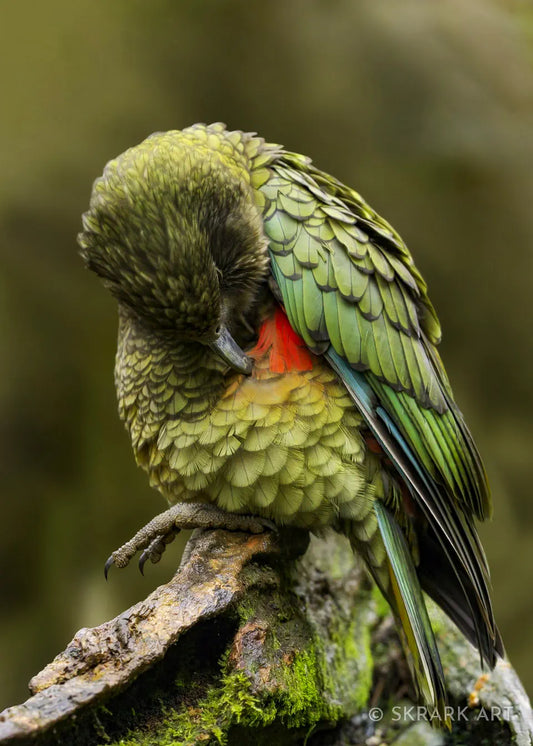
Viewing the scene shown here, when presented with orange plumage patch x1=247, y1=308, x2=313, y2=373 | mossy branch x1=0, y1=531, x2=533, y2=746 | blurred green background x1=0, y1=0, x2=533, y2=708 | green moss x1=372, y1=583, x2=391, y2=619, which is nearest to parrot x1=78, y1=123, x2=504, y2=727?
orange plumage patch x1=247, y1=308, x2=313, y2=373

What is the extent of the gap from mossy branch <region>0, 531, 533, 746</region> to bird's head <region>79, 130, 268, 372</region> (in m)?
0.72

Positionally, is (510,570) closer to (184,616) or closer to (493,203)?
(493,203)

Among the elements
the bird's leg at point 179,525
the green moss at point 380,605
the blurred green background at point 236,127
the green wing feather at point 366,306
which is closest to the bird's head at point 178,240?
the green wing feather at point 366,306

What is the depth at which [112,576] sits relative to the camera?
4.66 metres

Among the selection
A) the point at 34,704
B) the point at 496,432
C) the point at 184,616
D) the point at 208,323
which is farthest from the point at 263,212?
the point at 496,432

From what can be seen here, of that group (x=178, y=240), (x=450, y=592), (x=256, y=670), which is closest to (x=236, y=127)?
(x=178, y=240)

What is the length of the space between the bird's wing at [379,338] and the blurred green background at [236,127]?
78.8 inches

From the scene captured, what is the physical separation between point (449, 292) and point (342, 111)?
4.20 ft

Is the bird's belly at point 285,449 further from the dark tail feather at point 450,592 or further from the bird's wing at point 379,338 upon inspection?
the dark tail feather at point 450,592

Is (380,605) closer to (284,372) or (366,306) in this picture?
(284,372)

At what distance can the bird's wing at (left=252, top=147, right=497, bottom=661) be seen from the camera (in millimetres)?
2191

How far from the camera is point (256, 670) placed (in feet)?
6.36

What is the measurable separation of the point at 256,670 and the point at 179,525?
1.97 ft

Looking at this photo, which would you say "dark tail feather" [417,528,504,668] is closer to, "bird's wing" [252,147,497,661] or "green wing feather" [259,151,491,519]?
"bird's wing" [252,147,497,661]
